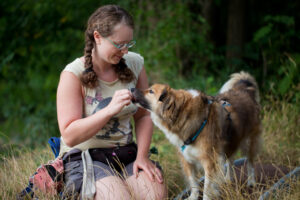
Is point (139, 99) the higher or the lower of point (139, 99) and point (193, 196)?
the higher

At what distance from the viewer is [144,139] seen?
2.88 metres

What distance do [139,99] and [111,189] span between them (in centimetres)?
79

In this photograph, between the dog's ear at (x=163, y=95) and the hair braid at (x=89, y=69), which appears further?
the dog's ear at (x=163, y=95)

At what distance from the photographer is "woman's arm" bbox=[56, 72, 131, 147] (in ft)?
7.73

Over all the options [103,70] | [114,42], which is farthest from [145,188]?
[114,42]

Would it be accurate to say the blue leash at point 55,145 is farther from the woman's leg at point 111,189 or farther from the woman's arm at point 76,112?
the woman's leg at point 111,189

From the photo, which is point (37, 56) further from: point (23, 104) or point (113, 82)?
point (113, 82)

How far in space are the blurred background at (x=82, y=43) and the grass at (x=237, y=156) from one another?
1.82 m

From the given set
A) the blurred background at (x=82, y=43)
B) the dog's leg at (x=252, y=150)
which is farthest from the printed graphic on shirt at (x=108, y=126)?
the blurred background at (x=82, y=43)

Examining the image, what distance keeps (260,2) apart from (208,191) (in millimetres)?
6703

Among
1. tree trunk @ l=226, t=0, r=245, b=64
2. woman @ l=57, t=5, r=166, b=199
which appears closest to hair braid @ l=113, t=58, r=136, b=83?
woman @ l=57, t=5, r=166, b=199

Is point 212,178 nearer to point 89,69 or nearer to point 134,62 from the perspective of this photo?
point 134,62

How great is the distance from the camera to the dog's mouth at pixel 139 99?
2.74 m

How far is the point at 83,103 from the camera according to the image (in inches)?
106
